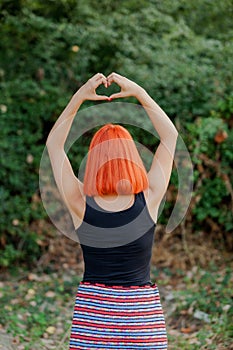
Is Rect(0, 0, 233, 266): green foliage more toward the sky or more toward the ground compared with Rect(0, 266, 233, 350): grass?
more toward the sky

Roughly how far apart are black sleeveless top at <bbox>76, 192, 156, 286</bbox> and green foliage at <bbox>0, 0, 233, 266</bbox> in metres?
4.02

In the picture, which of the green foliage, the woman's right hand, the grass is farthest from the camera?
the green foliage

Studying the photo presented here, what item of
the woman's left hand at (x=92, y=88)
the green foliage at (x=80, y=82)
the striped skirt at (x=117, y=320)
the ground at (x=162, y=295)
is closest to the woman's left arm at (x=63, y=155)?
the woman's left hand at (x=92, y=88)

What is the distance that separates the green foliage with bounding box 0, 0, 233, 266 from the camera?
263 inches

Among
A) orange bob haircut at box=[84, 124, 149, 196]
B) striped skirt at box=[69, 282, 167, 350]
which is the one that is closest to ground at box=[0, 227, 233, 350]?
Result: striped skirt at box=[69, 282, 167, 350]

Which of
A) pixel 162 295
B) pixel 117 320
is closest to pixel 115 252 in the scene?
pixel 117 320

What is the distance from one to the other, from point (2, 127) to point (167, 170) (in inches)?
161

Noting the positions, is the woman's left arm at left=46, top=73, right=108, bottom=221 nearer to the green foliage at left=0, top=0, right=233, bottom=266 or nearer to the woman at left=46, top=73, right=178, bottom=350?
the woman at left=46, top=73, right=178, bottom=350

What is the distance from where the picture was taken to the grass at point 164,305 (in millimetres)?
4789

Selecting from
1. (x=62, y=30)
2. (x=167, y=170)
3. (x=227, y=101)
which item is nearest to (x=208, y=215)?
(x=227, y=101)

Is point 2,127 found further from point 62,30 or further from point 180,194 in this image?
point 180,194

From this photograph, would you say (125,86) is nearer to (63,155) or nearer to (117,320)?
(63,155)

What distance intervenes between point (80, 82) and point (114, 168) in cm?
465

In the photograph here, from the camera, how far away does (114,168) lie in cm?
258
